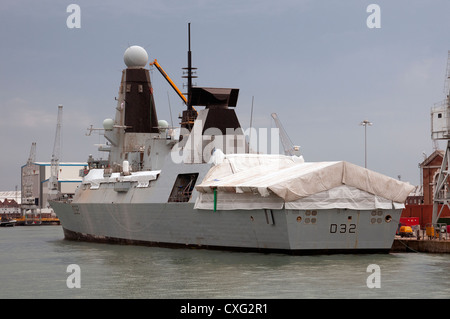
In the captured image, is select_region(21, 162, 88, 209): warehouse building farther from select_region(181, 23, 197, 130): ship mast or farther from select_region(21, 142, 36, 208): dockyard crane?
select_region(181, 23, 197, 130): ship mast

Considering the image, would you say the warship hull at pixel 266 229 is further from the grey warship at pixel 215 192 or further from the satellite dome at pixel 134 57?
the satellite dome at pixel 134 57

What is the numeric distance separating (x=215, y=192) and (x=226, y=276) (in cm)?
828

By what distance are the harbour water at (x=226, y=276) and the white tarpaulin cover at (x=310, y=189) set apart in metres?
2.57

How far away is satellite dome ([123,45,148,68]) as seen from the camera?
5062 centimetres

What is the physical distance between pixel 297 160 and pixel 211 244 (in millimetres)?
7579

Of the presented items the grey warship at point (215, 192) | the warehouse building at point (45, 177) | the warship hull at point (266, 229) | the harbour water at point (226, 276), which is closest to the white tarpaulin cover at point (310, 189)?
the grey warship at point (215, 192)

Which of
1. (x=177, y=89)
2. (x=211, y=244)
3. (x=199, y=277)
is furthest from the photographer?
(x=177, y=89)

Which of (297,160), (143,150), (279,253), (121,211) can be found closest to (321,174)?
(279,253)

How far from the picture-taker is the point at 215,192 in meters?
32.8

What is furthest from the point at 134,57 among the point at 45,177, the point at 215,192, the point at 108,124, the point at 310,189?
the point at 45,177

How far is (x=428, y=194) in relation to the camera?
229 feet

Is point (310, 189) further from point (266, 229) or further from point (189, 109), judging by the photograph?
point (189, 109)

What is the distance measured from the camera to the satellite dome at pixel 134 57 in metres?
50.6
